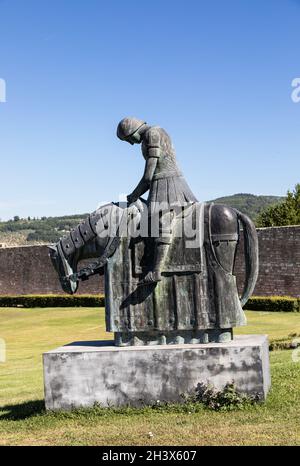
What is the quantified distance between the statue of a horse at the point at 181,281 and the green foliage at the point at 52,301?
827 inches

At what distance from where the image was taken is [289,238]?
2314 centimetres

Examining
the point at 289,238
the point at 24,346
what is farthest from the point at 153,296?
the point at 289,238

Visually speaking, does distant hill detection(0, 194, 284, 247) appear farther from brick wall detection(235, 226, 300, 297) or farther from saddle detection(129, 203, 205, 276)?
saddle detection(129, 203, 205, 276)

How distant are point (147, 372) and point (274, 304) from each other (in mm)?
16094

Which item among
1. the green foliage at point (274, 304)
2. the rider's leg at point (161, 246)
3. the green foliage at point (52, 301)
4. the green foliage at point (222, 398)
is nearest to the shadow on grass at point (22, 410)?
the green foliage at point (222, 398)

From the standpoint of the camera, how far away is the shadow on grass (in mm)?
6781

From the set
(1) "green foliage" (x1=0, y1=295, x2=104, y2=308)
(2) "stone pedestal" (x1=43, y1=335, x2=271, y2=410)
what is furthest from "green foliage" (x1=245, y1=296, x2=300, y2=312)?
(2) "stone pedestal" (x1=43, y1=335, x2=271, y2=410)

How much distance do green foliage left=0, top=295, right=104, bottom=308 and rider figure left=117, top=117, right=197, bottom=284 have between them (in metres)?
21.1

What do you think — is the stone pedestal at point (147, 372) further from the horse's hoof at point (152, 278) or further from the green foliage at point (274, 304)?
the green foliage at point (274, 304)

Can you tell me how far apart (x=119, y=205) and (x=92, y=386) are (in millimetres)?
1848
